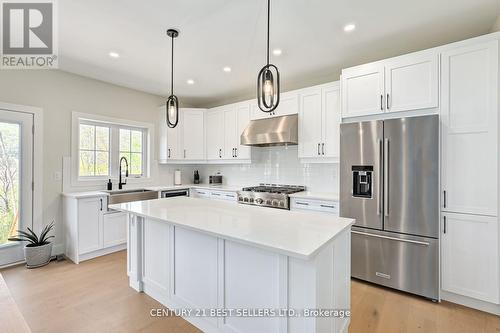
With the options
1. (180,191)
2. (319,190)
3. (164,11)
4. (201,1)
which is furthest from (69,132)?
(319,190)

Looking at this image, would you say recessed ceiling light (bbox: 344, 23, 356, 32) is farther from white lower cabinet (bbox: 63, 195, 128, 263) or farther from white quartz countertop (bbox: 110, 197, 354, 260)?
white lower cabinet (bbox: 63, 195, 128, 263)

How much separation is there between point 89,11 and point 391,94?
305 cm

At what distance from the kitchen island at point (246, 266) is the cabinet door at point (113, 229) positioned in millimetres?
1448

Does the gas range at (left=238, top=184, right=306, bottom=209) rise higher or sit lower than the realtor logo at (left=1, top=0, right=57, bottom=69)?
lower

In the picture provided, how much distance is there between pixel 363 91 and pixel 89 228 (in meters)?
4.01

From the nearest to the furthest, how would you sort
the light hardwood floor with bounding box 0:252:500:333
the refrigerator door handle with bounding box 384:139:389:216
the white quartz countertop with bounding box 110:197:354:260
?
the white quartz countertop with bounding box 110:197:354:260
the light hardwood floor with bounding box 0:252:500:333
the refrigerator door handle with bounding box 384:139:389:216

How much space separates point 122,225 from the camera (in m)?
3.77

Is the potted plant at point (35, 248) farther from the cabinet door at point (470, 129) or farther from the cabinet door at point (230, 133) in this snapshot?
the cabinet door at point (470, 129)

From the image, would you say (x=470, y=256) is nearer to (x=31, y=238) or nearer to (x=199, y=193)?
(x=199, y=193)

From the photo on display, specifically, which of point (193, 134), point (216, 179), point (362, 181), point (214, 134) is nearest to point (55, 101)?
point (193, 134)

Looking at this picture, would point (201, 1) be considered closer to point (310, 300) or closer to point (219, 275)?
point (219, 275)

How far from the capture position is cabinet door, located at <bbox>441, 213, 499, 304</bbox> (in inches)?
84.4

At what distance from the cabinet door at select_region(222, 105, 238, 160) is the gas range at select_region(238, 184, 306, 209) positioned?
88 cm

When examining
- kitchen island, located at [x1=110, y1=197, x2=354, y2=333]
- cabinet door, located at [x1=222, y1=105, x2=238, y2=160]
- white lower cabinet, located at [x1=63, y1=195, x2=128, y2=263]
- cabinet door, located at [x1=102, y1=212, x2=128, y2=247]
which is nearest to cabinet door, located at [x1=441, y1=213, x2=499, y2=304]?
kitchen island, located at [x1=110, y1=197, x2=354, y2=333]
